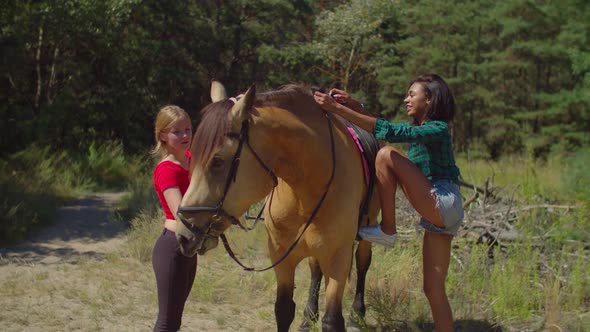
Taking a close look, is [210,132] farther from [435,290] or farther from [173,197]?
[435,290]

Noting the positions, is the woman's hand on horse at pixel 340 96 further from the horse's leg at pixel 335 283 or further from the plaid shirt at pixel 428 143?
the horse's leg at pixel 335 283

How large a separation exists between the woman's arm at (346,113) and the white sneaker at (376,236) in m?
0.70

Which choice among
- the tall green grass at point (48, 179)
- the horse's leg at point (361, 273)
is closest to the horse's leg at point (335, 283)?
the horse's leg at point (361, 273)

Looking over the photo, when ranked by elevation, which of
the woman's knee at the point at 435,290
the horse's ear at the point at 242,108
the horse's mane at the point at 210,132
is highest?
the horse's ear at the point at 242,108

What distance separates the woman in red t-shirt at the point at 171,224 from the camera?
295 centimetres

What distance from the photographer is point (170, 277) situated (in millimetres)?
2965

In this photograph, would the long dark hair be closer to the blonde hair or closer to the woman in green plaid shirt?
the woman in green plaid shirt

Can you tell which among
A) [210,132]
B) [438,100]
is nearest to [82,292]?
[210,132]

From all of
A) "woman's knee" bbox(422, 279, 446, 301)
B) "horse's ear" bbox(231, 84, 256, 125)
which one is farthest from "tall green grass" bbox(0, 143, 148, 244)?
"woman's knee" bbox(422, 279, 446, 301)

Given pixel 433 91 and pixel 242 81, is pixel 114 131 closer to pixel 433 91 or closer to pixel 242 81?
pixel 242 81

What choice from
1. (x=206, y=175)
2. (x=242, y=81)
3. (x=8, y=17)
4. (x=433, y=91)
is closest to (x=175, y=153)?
(x=206, y=175)

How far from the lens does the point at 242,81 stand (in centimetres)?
2072

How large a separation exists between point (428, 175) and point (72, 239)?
6.32 m

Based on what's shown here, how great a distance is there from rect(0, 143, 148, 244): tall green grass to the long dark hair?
6578mm
